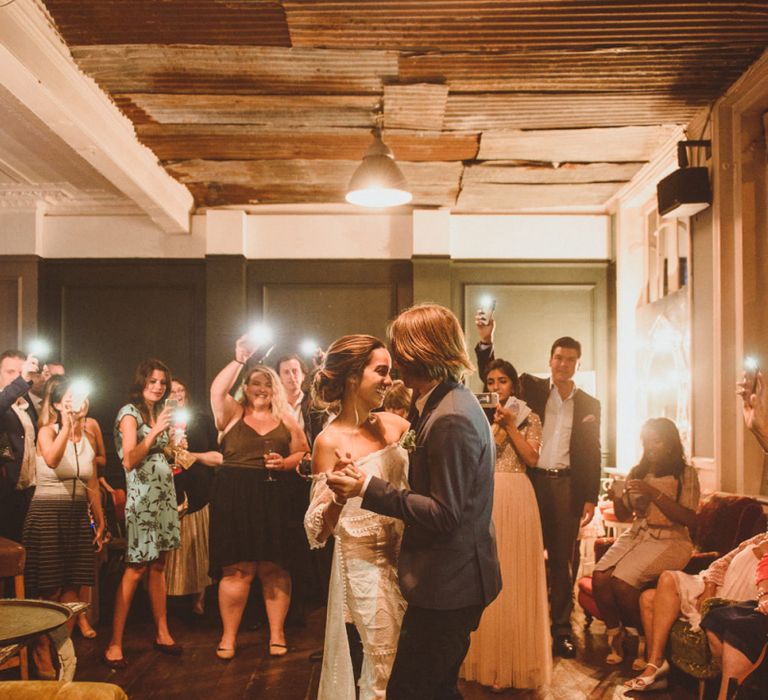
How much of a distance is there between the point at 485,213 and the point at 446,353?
5.35 metres

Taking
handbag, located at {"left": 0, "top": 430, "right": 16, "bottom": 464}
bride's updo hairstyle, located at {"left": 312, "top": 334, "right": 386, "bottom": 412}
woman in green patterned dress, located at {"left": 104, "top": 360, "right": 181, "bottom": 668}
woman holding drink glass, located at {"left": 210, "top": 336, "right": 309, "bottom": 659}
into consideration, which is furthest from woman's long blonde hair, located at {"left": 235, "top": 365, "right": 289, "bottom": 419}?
bride's updo hairstyle, located at {"left": 312, "top": 334, "right": 386, "bottom": 412}

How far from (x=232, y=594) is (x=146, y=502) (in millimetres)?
683

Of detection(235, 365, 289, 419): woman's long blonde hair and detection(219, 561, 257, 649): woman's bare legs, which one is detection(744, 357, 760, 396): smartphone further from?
detection(219, 561, 257, 649): woman's bare legs

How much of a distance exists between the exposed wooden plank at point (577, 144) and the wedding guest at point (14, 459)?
11.0 feet

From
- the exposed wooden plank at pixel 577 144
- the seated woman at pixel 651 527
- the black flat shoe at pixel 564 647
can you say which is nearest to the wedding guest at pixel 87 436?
the black flat shoe at pixel 564 647

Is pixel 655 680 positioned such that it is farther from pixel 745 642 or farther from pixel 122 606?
pixel 122 606

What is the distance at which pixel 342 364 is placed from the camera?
2484 mm

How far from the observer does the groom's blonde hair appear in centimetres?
203

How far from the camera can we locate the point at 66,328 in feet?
23.7

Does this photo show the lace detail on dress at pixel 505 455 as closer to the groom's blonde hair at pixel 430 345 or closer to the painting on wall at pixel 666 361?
the painting on wall at pixel 666 361

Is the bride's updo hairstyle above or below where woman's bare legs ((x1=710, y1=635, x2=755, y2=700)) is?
above

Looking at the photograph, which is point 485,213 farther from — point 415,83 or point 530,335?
point 415,83

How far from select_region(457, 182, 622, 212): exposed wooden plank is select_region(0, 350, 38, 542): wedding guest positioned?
3.68 m

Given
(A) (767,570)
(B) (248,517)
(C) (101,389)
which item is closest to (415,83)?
(B) (248,517)
